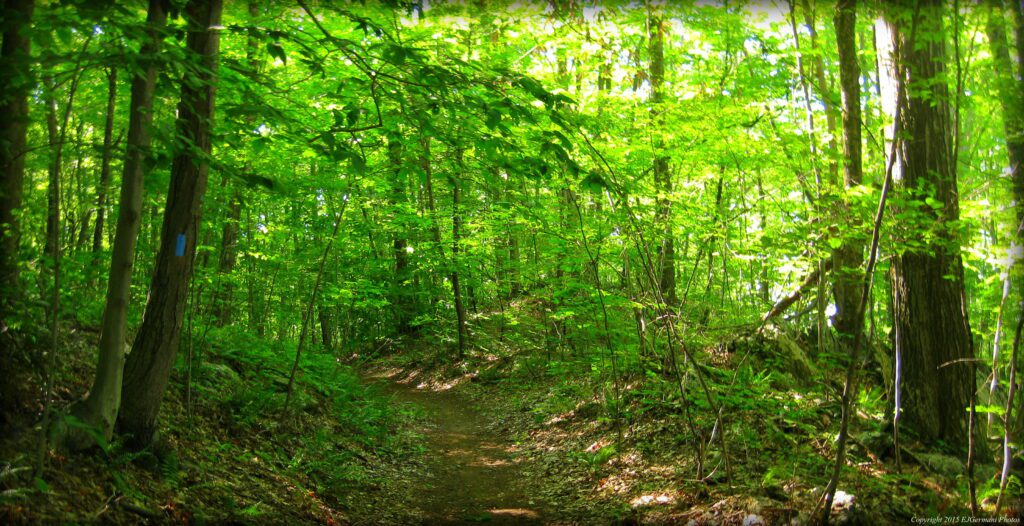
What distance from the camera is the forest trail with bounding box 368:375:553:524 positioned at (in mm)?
5852

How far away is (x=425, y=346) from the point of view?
1752 cm

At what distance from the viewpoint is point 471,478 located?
7.16 m

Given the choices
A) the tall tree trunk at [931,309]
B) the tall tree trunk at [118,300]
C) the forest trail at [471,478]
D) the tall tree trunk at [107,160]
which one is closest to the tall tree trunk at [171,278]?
the tall tree trunk at [118,300]

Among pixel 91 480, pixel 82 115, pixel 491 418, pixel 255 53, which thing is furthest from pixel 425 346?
pixel 91 480

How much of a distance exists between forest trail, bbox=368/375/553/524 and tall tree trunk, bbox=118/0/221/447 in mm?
2799

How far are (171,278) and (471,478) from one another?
4.27 meters

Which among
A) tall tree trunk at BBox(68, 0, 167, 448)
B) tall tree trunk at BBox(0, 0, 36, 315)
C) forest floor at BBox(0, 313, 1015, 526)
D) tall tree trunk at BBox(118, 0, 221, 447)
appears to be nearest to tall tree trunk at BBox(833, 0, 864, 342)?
forest floor at BBox(0, 313, 1015, 526)

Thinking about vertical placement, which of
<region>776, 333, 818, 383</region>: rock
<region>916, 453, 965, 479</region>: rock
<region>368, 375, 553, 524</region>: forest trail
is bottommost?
<region>368, 375, 553, 524</region>: forest trail


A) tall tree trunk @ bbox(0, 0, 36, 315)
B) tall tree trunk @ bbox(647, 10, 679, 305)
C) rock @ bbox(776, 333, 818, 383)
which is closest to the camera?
tall tree trunk @ bbox(0, 0, 36, 315)

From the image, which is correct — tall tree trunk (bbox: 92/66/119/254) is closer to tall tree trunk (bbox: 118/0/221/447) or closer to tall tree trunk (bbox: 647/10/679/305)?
tall tree trunk (bbox: 118/0/221/447)

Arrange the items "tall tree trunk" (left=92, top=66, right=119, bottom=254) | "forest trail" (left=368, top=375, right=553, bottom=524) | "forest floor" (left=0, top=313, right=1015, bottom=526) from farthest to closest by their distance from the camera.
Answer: "forest trail" (left=368, top=375, right=553, bottom=524), "tall tree trunk" (left=92, top=66, right=119, bottom=254), "forest floor" (left=0, top=313, right=1015, bottom=526)

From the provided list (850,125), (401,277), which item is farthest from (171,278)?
(401,277)

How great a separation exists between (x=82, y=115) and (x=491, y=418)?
800 centimetres

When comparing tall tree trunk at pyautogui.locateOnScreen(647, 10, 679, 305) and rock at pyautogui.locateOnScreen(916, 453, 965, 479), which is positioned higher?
tall tree trunk at pyautogui.locateOnScreen(647, 10, 679, 305)
